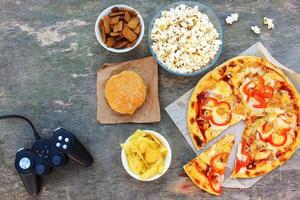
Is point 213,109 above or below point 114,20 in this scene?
below

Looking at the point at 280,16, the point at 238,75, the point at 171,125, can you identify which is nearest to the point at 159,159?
the point at 171,125

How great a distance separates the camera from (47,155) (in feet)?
5.26

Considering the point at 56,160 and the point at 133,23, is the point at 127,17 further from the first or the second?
the point at 56,160

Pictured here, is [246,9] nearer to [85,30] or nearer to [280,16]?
[280,16]

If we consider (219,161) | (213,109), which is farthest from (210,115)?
(219,161)

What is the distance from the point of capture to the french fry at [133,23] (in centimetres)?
163

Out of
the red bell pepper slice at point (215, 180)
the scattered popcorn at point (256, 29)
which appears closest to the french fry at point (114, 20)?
the scattered popcorn at point (256, 29)

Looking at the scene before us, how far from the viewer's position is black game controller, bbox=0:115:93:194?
158 cm

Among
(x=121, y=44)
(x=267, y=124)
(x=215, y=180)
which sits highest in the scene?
(x=121, y=44)

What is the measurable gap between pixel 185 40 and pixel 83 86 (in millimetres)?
328

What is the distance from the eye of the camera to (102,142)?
1683 mm

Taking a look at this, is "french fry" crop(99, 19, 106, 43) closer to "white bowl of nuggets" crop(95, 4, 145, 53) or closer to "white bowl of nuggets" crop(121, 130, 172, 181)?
"white bowl of nuggets" crop(95, 4, 145, 53)

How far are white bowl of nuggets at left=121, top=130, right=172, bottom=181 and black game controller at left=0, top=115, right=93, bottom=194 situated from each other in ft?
0.42

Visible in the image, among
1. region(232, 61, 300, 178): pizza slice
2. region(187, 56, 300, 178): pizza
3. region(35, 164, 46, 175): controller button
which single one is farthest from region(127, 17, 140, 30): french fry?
region(35, 164, 46, 175): controller button
